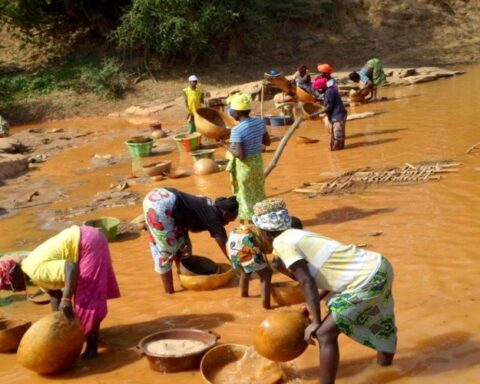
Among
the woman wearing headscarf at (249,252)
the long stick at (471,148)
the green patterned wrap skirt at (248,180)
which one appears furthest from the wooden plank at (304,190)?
the woman wearing headscarf at (249,252)

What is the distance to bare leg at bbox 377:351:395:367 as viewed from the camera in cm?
391

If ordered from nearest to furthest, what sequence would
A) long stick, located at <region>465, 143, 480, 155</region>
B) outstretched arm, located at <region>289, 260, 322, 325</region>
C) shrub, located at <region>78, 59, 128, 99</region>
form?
outstretched arm, located at <region>289, 260, 322, 325</region> → long stick, located at <region>465, 143, 480, 155</region> → shrub, located at <region>78, 59, 128, 99</region>

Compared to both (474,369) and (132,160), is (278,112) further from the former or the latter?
(474,369)

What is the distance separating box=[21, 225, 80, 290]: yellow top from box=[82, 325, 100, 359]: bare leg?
422 millimetres

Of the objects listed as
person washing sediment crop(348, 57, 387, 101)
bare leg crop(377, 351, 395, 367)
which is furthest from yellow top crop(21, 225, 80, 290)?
person washing sediment crop(348, 57, 387, 101)

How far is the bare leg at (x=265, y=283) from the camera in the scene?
4809 millimetres

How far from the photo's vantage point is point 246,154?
251 inches

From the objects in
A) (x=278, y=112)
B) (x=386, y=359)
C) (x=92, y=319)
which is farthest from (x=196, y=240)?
(x=278, y=112)

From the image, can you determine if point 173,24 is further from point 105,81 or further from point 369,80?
point 369,80

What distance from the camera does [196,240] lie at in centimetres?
714

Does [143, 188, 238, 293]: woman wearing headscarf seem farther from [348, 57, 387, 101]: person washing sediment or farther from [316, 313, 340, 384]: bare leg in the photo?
[348, 57, 387, 101]: person washing sediment

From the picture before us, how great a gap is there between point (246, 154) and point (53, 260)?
2.62m

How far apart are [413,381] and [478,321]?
0.92 meters

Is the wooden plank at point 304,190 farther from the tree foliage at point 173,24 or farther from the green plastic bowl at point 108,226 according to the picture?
the tree foliage at point 173,24
